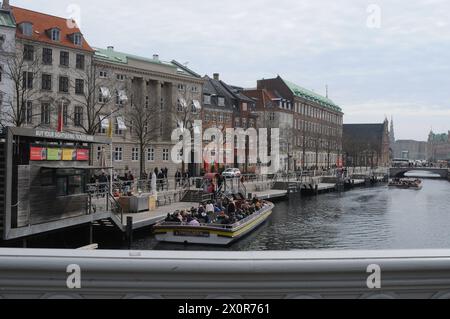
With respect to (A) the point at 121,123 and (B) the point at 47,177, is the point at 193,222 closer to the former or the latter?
(B) the point at 47,177

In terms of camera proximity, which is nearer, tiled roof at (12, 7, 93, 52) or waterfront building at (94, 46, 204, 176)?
tiled roof at (12, 7, 93, 52)

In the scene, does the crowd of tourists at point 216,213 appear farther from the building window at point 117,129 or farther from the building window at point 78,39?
the building window at point 78,39

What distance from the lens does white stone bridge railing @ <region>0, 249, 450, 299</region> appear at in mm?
3812

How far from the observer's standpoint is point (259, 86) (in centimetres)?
10475

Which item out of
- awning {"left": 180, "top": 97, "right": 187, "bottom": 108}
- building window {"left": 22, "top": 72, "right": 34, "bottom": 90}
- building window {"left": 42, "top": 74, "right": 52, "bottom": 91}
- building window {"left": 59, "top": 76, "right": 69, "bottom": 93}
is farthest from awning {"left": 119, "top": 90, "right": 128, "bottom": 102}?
building window {"left": 22, "top": 72, "right": 34, "bottom": 90}

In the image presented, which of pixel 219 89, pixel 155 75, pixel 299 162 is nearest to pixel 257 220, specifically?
pixel 155 75

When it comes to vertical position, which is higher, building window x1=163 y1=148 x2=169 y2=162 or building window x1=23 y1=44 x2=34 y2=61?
building window x1=23 y1=44 x2=34 y2=61

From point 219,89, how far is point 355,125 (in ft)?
371

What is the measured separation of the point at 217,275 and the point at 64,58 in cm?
5080

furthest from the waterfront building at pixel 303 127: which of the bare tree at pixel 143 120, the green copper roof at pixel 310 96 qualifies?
the bare tree at pixel 143 120

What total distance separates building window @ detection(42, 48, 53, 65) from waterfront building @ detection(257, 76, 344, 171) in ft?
152

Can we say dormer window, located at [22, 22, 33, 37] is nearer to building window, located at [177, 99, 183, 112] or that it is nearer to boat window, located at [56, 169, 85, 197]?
building window, located at [177, 99, 183, 112]

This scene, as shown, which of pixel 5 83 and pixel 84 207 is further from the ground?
pixel 5 83

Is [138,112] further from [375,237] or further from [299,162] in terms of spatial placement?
[299,162]
